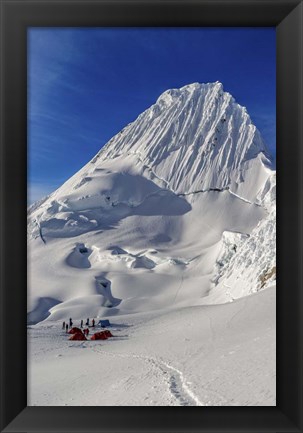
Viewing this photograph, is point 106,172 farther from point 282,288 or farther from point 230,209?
point 282,288

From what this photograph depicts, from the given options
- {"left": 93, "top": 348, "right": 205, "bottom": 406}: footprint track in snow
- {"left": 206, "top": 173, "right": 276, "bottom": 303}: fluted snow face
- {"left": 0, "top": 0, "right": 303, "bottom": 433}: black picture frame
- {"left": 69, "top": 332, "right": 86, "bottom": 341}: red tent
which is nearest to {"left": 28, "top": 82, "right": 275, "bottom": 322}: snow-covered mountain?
{"left": 206, "top": 173, "right": 276, "bottom": 303}: fluted snow face

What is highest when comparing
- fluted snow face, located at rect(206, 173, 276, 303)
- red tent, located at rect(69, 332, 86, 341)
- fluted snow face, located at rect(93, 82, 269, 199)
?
fluted snow face, located at rect(93, 82, 269, 199)

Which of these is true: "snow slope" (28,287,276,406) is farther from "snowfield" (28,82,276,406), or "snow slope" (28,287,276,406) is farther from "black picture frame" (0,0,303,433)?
"black picture frame" (0,0,303,433)

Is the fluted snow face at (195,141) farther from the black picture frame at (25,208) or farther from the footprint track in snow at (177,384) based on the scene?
the black picture frame at (25,208)

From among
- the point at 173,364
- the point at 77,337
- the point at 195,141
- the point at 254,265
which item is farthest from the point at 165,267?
the point at 195,141

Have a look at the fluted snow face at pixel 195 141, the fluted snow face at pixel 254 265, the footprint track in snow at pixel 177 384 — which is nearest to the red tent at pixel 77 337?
the footprint track in snow at pixel 177 384

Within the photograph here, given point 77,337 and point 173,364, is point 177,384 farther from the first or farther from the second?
point 77,337
